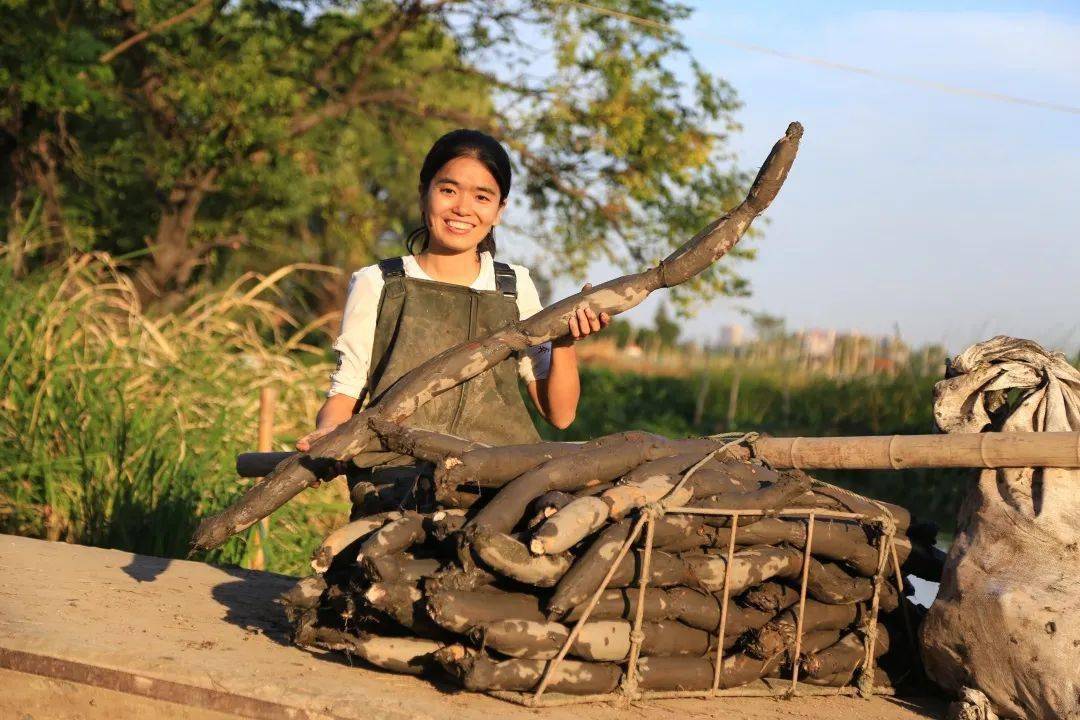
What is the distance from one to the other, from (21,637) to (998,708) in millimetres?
2298

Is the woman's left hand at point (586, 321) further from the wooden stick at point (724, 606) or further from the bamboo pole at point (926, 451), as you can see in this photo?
the wooden stick at point (724, 606)

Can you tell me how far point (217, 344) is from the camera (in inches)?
323

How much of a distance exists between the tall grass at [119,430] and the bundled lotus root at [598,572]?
3.19m

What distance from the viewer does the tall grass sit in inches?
241

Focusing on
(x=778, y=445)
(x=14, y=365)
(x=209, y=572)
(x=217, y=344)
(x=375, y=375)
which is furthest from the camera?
(x=217, y=344)

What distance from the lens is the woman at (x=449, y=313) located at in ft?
12.4

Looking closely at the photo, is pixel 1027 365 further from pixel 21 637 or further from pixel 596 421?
pixel 596 421

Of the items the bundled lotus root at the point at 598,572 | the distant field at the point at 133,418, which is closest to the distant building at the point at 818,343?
the distant field at the point at 133,418

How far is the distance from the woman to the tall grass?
8.03 ft

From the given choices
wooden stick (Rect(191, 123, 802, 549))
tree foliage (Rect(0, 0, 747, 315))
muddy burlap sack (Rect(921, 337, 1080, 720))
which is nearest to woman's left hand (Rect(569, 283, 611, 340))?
wooden stick (Rect(191, 123, 802, 549))

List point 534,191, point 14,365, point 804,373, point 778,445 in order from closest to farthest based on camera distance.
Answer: point 778,445
point 14,365
point 534,191
point 804,373

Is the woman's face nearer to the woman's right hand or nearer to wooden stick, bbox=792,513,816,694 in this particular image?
the woman's right hand

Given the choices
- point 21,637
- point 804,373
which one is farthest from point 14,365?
point 804,373

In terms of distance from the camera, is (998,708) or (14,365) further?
(14,365)
